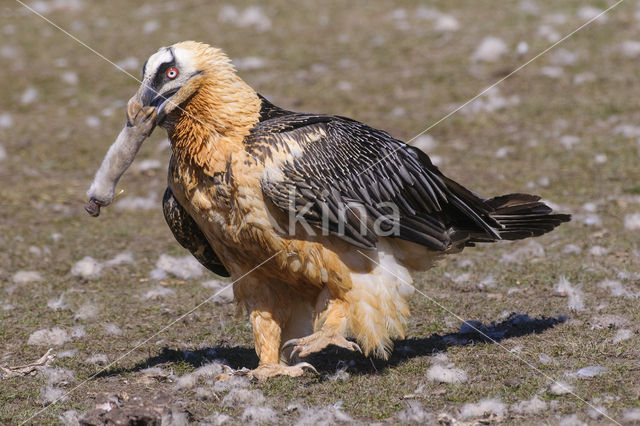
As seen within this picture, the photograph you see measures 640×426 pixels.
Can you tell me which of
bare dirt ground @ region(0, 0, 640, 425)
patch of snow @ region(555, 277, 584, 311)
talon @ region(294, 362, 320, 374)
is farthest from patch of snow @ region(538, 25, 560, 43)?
talon @ region(294, 362, 320, 374)

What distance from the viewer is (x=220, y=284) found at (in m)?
7.51

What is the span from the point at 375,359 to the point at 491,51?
8.21 meters

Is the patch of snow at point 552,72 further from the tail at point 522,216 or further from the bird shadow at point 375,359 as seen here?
the bird shadow at point 375,359

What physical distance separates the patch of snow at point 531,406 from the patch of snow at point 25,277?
4.63 meters

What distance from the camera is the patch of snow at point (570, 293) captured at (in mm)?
6352

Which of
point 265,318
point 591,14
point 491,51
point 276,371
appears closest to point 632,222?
point 265,318

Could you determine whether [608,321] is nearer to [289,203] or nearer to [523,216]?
[523,216]

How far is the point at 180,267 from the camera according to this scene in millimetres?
7809

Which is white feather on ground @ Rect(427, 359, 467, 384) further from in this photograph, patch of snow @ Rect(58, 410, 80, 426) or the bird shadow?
patch of snow @ Rect(58, 410, 80, 426)

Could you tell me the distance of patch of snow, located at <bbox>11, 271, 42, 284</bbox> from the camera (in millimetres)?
7531

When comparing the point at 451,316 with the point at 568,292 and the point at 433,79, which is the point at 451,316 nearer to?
the point at 568,292

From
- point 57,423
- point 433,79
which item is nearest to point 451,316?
point 57,423

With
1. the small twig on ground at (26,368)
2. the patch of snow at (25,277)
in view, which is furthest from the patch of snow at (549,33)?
the small twig on ground at (26,368)

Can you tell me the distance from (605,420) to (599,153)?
6.23 metres
